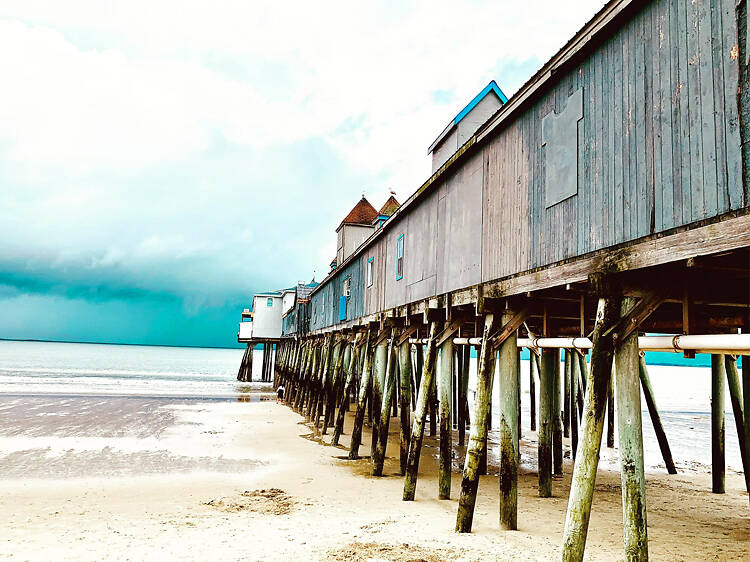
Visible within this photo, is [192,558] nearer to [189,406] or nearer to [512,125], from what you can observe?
Answer: [512,125]

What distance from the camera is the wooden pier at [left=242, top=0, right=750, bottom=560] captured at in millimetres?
4426

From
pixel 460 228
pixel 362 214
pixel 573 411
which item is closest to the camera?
pixel 460 228

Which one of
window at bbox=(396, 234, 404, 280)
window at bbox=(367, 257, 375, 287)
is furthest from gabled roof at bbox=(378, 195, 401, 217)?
window at bbox=(396, 234, 404, 280)

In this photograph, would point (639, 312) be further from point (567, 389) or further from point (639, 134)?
point (567, 389)

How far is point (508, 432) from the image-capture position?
7.46m

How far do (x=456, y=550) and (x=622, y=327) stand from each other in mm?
3411

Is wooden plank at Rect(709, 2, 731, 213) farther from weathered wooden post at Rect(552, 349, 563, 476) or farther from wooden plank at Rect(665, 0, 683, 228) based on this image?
weathered wooden post at Rect(552, 349, 563, 476)

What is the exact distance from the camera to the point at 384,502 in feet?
30.2

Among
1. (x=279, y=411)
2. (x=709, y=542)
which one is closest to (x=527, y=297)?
(x=709, y=542)

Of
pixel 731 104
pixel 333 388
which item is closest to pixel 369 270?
pixel 333 388

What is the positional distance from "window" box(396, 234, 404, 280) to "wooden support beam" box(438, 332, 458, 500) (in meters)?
3.73

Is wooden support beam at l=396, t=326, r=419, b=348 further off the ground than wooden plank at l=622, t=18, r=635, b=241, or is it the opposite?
wooden plank at l=622, t=18, r=635, b=241

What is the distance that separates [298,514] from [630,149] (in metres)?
6.58

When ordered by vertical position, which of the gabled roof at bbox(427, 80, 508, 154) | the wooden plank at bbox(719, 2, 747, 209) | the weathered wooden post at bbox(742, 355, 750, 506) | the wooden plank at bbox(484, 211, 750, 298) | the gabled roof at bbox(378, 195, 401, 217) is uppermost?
the gabled roof at bbox(378, 195, 401, 217)
